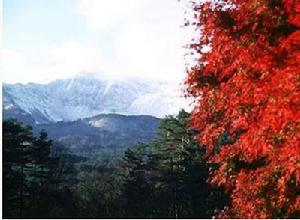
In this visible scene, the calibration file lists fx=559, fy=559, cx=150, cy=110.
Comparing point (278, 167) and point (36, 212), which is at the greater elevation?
point (278, 167)

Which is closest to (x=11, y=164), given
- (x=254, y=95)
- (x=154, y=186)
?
(x=154, y=186)

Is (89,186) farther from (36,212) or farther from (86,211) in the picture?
(36,212)

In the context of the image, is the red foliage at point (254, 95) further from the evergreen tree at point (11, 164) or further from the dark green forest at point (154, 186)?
the dark green forest at point (154, 186)

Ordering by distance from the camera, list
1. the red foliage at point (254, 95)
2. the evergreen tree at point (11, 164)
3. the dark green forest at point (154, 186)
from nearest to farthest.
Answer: the red foliage at point (254, 95), the evergreen tree at point (11, 164), the dark green forest at point (154, 186)

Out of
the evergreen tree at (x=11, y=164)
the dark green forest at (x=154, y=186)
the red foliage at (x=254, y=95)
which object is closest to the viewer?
the red foliage at (x=254, y=95)

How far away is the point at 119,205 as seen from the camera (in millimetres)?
82062

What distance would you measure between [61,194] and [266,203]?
2431 inches

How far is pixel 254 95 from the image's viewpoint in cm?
1280

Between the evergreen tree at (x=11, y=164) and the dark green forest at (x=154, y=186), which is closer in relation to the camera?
the evergreen tree at (x=11, y=164)

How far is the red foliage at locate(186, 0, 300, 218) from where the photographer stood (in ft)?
40.1

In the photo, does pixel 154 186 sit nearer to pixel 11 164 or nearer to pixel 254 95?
pixel 11 164

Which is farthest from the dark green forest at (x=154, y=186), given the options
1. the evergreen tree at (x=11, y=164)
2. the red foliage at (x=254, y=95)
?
the red foliage at (x=254, y=95)

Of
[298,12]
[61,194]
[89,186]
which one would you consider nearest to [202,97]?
[298,12]

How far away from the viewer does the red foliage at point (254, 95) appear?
482 inches
